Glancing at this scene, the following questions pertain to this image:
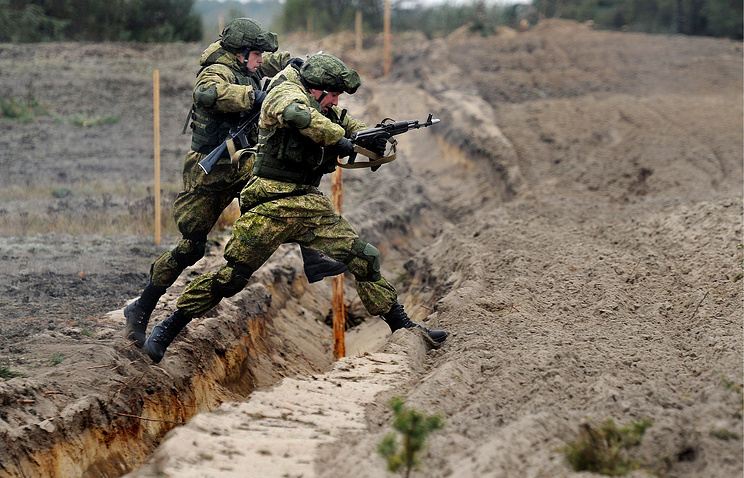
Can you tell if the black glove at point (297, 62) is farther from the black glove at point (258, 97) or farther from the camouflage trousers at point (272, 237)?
the camouflage trousers at point (272, 237)

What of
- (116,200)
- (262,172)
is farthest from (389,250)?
(262,172)

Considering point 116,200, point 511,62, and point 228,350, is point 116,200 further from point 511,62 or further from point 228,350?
point 511,62

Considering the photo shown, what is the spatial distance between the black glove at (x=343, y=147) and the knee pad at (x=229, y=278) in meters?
0.97

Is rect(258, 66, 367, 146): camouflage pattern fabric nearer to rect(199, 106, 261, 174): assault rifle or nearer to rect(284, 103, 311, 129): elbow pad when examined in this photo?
rect(284, 103, 311, 129): elbow pad

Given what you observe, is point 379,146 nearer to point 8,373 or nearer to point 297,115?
point 297,115

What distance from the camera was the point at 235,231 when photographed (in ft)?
15.8

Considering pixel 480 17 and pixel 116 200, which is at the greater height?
pixel 480 17

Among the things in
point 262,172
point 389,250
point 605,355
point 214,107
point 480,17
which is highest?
point 480,17

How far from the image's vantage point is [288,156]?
482cm

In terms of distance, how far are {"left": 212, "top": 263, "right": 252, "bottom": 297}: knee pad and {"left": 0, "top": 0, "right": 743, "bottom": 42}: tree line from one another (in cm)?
1999

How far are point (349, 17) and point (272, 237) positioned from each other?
26.6 metres

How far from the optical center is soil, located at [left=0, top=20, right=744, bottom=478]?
3.36 metres

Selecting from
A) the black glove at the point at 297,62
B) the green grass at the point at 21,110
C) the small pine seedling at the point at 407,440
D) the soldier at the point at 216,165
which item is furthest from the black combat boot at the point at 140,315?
the green grass at the point at 21,110

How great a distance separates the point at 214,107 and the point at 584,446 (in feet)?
11.7
